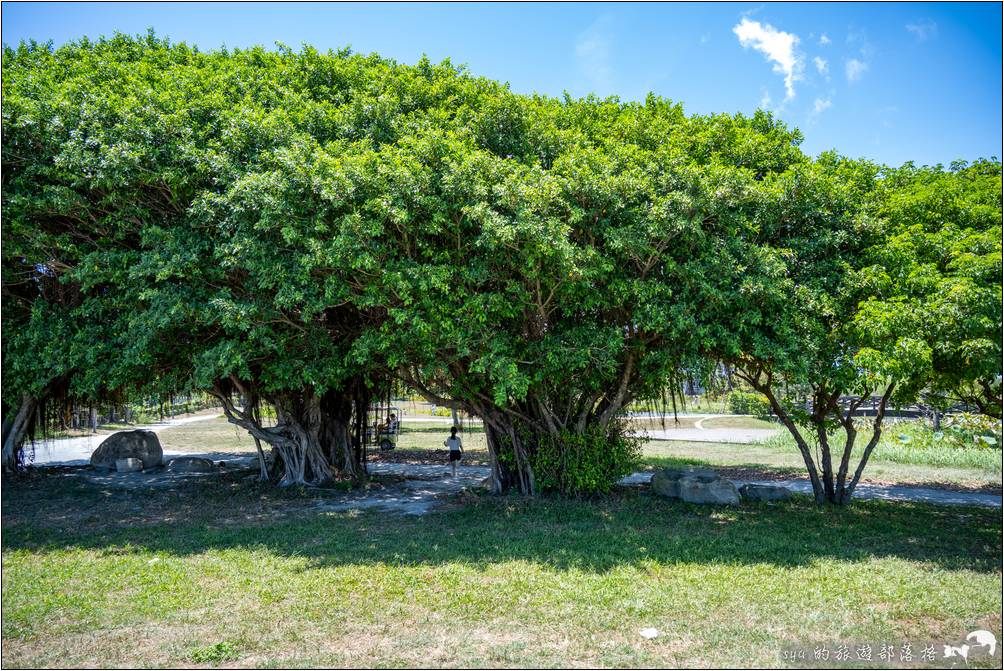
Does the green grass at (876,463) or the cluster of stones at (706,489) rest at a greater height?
the cluster of stones at (706,489)

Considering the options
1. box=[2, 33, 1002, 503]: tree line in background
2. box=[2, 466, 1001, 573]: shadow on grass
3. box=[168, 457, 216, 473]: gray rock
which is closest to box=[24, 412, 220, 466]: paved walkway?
box=[168, 457, 216, 473]: gray rock

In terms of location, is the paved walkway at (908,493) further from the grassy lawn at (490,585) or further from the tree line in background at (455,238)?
the tree line in background at (455,238)

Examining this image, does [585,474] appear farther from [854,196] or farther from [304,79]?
[304,79]

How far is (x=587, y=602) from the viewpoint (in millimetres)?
5797

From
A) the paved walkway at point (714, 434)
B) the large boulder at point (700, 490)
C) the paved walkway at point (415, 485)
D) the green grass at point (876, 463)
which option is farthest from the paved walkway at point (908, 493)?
the paved walkway at point (714, 434)

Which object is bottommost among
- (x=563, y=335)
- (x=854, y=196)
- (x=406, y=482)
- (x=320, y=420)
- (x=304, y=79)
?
(x=406, y=482)

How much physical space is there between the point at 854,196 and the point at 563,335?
4.60 metres

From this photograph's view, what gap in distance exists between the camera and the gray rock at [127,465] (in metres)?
16.2

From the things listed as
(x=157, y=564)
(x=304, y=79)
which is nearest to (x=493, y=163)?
(x=304, y=79)

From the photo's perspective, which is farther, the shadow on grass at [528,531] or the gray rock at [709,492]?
the gray rock at [709,492]

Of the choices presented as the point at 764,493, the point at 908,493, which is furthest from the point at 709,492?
the point at 908,493

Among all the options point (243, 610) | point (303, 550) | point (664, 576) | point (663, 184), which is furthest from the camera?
point (663, 184)

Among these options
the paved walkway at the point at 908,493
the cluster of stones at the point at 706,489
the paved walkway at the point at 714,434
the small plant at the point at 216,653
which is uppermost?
the small plant at the point at 216,653

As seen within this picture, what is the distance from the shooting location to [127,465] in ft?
53.2
